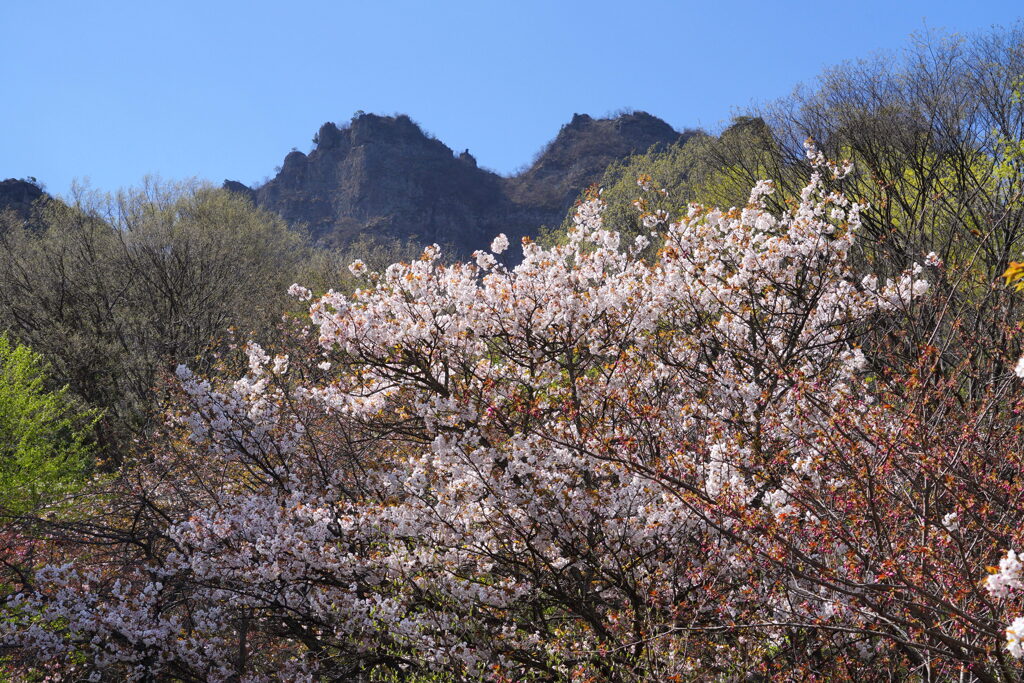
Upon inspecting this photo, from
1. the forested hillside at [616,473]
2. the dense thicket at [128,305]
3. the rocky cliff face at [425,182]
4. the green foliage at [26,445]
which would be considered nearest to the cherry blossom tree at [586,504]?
the forested hillside at [616,473]

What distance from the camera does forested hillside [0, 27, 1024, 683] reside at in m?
4.58

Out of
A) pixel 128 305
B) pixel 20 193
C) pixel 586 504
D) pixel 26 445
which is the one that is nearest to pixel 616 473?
pixel 586 504

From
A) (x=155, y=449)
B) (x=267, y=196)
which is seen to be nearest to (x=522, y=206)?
(x=267, y=196)

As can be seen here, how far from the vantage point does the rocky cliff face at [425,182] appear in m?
99.1

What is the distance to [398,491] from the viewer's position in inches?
294

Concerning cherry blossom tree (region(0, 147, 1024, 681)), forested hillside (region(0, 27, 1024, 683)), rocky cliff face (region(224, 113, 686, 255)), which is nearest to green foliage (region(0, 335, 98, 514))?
forested hillside (region(0, 27, 1024, 683))

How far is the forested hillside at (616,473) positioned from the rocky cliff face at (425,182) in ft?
277

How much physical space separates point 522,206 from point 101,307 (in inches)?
3306

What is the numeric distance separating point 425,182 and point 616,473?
102 metres

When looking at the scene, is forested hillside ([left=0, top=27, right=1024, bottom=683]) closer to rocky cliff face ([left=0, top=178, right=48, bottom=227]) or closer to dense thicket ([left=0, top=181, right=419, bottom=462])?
dense thicket ([left=0, top=181, right=419, bottom=462])

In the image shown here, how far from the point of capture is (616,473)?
5969 millimetres

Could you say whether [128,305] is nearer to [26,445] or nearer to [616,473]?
[26,445]

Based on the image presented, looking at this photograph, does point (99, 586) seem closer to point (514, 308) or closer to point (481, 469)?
point (481, 469)

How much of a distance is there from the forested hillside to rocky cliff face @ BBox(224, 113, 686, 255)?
277 ft
